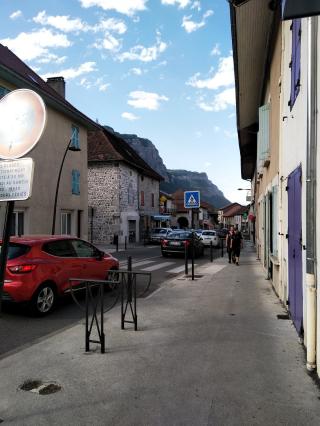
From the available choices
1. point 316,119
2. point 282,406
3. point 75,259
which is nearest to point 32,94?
point 316,119

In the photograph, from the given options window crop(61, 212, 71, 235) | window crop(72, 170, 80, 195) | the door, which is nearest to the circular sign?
the door

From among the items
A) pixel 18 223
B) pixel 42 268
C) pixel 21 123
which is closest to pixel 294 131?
pixel 21 123

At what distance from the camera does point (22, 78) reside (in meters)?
16.0

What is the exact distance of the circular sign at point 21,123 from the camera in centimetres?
318

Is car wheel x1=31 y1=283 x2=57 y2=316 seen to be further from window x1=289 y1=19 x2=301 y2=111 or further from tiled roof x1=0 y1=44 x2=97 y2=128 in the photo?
tiled roof x1=0 y1=44 x2=97 y2=128

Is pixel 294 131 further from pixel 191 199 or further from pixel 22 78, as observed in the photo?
pixel 22 78

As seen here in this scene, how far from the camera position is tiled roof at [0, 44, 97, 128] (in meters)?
15.5

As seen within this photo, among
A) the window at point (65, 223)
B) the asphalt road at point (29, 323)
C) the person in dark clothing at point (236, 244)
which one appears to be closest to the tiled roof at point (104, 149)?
the window at point (65, 223)

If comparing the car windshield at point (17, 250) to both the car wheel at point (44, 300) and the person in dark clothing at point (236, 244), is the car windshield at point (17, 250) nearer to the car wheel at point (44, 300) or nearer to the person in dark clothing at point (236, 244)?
the car wheel at point (44, 300)

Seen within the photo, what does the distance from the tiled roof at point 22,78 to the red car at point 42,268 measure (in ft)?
31.9

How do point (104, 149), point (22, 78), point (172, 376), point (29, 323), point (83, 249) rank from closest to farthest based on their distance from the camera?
point (172, 376), point (29, 323), point (83, 249), point (22, 78), point (104, 149)

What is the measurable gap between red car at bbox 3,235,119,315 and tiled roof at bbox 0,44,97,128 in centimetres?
973

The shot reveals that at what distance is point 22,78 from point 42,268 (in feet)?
37.4

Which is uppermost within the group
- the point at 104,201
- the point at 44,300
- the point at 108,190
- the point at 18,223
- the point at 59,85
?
the point at 59,85
